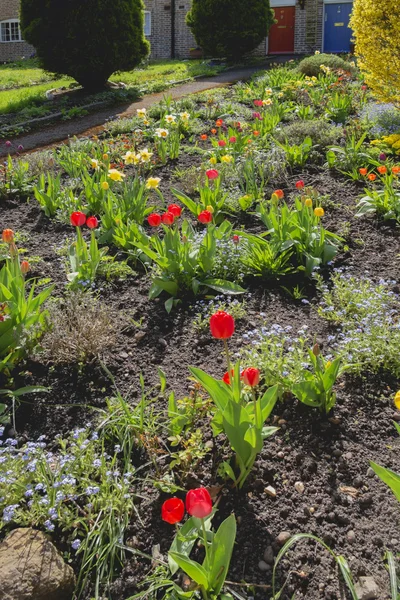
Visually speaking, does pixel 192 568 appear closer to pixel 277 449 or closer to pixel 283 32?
→ pixel 277 449

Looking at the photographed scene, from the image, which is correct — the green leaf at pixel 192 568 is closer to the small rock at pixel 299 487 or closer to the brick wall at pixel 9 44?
the small rock at pixel 299 487

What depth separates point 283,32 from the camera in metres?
21.5

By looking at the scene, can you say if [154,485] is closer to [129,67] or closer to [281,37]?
[129,67]

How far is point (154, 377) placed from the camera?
2.63 metres

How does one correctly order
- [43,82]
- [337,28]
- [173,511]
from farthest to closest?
[337,28], [43,82], [173,511]

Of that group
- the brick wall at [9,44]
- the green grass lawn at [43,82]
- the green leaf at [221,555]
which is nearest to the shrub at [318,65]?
the green grass lawn at [43,82]

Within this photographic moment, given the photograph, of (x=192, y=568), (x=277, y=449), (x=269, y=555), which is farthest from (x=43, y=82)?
(x=192, y=568)

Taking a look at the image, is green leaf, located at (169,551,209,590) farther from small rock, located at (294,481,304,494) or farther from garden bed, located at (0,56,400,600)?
small rock, located at (294,481,304,494)

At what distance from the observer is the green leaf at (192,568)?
1.44 metres

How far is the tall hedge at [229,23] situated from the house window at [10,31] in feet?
42.3

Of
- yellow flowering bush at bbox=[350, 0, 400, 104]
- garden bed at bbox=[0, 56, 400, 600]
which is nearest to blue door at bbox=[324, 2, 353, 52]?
yellow flowering bush at bbox=[350, 0, 400, 104]

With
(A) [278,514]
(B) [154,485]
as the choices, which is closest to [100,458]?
(B) [154,485]

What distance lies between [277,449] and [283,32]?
22744 millimetres

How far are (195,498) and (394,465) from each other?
1060 mm
